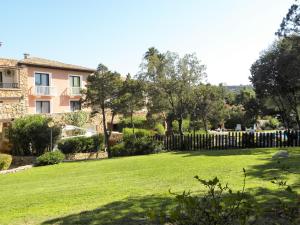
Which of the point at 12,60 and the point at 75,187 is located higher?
the point at 12,60

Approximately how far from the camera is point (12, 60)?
38062 millimetres

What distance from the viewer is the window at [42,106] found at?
135 feet

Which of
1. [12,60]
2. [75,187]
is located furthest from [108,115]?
[75,187]

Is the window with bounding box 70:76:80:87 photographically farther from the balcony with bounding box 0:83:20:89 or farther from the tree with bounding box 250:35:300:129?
the tree with bounding box 250:35:300:129

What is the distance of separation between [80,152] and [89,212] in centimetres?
1941

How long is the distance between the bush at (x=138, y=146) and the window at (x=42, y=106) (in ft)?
67.9

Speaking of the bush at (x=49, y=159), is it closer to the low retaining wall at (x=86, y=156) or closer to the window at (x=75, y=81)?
the low retaining wall at (x=86, y=156)

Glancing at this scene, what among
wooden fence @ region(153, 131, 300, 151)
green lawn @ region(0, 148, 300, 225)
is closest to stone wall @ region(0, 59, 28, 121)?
wooden fence @ region(153, 131, 300, 151)

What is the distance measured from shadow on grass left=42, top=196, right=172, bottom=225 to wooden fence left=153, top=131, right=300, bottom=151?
608 inches

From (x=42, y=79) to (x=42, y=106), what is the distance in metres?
2.98

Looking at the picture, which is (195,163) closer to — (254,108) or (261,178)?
(261,178)

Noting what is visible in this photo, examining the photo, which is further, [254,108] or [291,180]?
[254,108]

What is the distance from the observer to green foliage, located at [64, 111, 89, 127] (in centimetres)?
3478

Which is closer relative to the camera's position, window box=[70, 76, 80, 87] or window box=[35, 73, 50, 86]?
window box=[35, 73, 50, 86]
